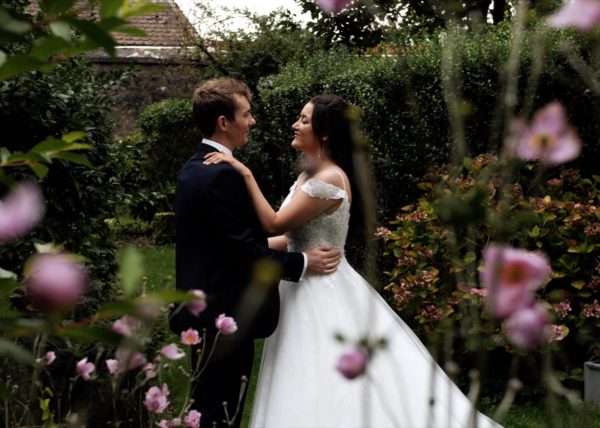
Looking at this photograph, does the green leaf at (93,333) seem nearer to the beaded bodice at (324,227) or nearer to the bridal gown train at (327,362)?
the bridal gown train at (327,362)

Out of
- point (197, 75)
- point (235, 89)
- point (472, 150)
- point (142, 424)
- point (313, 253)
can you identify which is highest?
point (235, 89)

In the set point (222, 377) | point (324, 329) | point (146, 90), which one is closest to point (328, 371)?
point (324, 329)

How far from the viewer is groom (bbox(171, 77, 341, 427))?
328cm

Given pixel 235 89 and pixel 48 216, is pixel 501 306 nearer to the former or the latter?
pixel 235 89

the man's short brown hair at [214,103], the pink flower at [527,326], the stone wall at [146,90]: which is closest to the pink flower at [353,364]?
the pink flower at [527,326]

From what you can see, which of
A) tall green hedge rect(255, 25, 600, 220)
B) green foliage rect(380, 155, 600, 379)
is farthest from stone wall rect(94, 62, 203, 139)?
green foliage rect(380, 155, 600, 379)

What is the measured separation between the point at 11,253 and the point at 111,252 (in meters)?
0.83

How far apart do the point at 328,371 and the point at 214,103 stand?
1.11 meters

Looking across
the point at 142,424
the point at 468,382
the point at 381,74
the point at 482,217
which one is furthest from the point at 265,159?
the point at 482,217

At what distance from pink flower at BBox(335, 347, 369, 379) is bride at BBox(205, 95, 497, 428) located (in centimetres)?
235

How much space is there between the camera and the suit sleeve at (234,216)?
10.7 feet

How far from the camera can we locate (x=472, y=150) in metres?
Result: 5.89

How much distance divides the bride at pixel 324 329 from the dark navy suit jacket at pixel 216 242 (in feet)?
0.31

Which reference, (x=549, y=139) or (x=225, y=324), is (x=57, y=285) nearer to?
(x=549, y=139)
